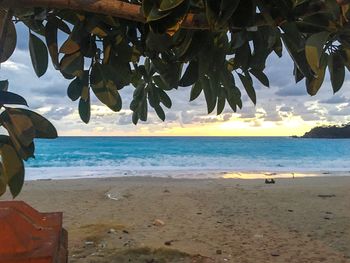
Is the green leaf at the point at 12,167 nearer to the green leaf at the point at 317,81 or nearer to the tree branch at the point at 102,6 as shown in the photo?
the tree branch at the point at 102,6

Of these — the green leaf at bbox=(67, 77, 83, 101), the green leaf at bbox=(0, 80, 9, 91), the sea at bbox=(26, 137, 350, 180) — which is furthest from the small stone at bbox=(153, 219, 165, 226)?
the green leaf at bbox=(0, 80, 9, 91)

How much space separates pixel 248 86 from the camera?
6.29ft

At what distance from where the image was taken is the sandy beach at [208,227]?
4145 millimetres

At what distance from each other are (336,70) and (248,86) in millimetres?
512

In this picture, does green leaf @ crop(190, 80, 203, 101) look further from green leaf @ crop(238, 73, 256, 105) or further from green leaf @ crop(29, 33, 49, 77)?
green leaf @ crop(29, 33, 49, 77)

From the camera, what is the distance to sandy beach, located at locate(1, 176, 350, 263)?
414 centimetres

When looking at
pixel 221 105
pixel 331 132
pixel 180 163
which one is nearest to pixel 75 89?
pixel 221 105

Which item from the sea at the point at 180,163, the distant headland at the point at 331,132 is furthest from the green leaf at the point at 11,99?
the distant headland at the point at 331,132

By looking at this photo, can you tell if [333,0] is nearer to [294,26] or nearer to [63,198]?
[294,26]

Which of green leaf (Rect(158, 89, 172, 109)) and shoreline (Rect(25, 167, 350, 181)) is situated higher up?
green leaf (Rect(158, 89, 172, 109))

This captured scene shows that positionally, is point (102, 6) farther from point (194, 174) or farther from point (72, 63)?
point (194, 174)

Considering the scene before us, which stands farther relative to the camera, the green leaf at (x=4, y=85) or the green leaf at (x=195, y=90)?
the green leaf at (x=195, y=90)

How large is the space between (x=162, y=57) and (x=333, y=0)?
955mm

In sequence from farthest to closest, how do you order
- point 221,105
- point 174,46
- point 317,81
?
point 221,105 < point 174,46 < point 317,81
